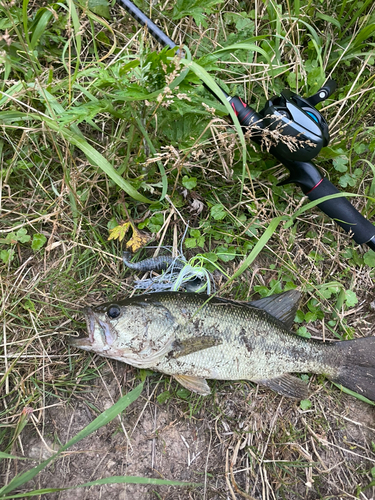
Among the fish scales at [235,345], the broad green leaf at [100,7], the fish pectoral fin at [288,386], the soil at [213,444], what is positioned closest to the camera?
the fish scales at [235,345]

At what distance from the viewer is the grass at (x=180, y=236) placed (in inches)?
104

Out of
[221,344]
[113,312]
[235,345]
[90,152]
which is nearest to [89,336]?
[113,312]

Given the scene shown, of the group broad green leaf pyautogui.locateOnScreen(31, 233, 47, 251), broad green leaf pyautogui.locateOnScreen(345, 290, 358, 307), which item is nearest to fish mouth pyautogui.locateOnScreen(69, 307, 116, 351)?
broad green leaf pyautogui.locateOnScreen(31, 233, 47, 251)

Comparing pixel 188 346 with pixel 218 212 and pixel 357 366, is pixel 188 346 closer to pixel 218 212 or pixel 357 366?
pixel 218 212

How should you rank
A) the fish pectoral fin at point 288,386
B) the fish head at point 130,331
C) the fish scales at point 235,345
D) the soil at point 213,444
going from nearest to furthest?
1. the fish head at point 130,331
2. the fish scales at point 235,345
3. the soil at point 213,444
4. the fish pectoral fin at point 288,386

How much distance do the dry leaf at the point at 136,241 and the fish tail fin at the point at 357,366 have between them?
6.12 ft

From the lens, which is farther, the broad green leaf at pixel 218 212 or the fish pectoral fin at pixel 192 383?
the broad green leaf at pixel 218 212

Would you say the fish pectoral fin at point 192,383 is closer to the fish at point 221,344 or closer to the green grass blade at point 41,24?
the fish at point 221,344

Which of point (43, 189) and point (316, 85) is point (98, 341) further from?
point (316, 85)

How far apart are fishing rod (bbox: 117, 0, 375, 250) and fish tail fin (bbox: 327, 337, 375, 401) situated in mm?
864

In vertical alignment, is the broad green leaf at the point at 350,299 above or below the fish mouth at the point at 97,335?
above

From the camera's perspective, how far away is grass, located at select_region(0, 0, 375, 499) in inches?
104

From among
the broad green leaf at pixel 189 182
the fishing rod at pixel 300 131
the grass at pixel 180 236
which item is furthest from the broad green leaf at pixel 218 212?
the fishing rod at pixel 300 131

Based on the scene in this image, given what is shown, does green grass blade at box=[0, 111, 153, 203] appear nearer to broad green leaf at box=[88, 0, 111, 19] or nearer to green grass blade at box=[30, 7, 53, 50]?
green grass blade at box=[30, 7, 53, 50]
